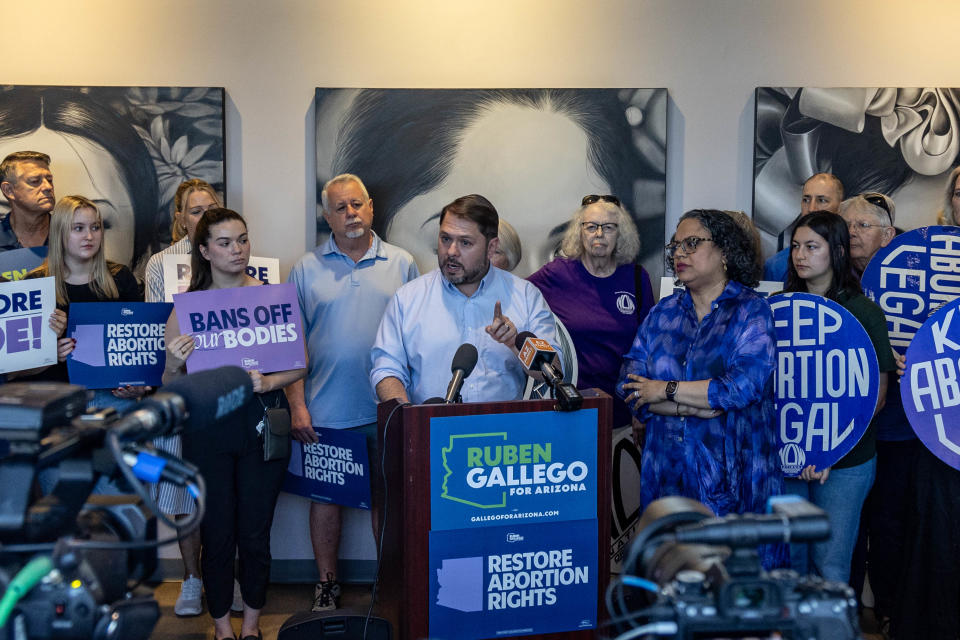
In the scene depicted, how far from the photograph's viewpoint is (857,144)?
14.4 feet

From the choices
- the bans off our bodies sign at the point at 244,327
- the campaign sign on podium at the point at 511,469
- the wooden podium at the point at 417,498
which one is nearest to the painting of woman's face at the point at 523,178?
the bans off our bodies sign at the point at 244,327

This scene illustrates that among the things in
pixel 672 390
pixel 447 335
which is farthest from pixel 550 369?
pixel 447 335

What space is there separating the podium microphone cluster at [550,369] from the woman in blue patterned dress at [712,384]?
1.53 feet

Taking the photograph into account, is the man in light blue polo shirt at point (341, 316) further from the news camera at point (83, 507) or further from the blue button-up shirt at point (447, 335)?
the news camera at point (83, 507)

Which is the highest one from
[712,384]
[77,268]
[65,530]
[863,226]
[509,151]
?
[509,151]

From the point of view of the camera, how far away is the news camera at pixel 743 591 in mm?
1355

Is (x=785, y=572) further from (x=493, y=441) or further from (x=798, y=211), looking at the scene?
(x=798, y=211)

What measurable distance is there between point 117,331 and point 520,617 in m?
2.23

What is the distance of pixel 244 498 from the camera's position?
3.53 meters

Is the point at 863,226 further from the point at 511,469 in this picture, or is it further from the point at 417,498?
the point at 417,498

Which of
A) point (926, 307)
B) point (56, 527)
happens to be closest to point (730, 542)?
point (56, 527)

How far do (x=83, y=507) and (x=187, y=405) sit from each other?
0.81ft

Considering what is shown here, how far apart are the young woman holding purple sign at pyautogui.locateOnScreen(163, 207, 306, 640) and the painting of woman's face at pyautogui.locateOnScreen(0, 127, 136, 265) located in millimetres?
1013

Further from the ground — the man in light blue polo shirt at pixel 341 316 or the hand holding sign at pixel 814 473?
the man in light blue polo shirt at pixel 341 316
